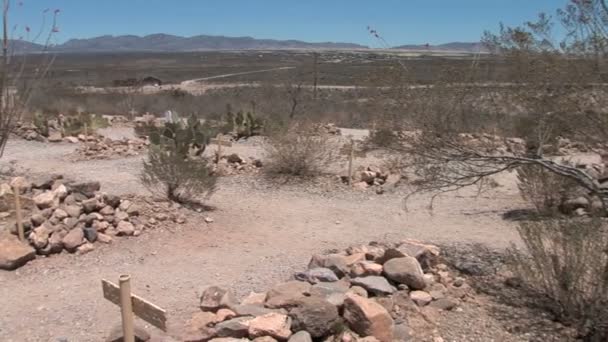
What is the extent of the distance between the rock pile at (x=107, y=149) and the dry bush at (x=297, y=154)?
12.4 feet

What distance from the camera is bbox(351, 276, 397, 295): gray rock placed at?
17.0 ft

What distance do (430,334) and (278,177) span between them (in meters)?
6.21

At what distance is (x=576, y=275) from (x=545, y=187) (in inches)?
122

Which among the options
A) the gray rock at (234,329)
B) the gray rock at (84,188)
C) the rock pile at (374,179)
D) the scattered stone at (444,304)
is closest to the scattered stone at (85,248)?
the gray rock at (84,188)

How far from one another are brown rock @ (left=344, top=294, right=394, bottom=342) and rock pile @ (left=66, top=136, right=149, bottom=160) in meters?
9.23

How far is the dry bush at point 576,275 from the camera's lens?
475 centimetres

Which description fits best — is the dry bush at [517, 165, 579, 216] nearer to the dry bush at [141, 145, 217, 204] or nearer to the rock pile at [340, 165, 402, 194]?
the rock pile at [340, 165, 402, 194]

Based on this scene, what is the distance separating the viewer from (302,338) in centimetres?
421

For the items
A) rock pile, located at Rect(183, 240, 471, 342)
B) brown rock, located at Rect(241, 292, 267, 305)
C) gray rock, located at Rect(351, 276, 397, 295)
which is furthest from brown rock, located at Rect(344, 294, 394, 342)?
brown rock, located at Rect(241, 292, 267, 305)

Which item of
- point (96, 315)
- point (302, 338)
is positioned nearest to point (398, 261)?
point (302, 338)

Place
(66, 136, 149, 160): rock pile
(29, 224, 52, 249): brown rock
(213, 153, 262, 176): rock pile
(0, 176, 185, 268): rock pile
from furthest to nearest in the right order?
(66, 136, 149, 160): rock pile < (213, 153, 262, 176): rock pile < (0, 176, 185, 268): rock pile < (29, 224, 52, 249): brown rock

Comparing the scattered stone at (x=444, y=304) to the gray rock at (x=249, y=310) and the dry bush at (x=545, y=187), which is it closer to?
the gray rock at (x=249, y=310)

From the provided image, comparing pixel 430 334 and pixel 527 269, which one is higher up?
pixel 527 269

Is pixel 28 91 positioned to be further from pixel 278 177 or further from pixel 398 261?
pixel 278 177
